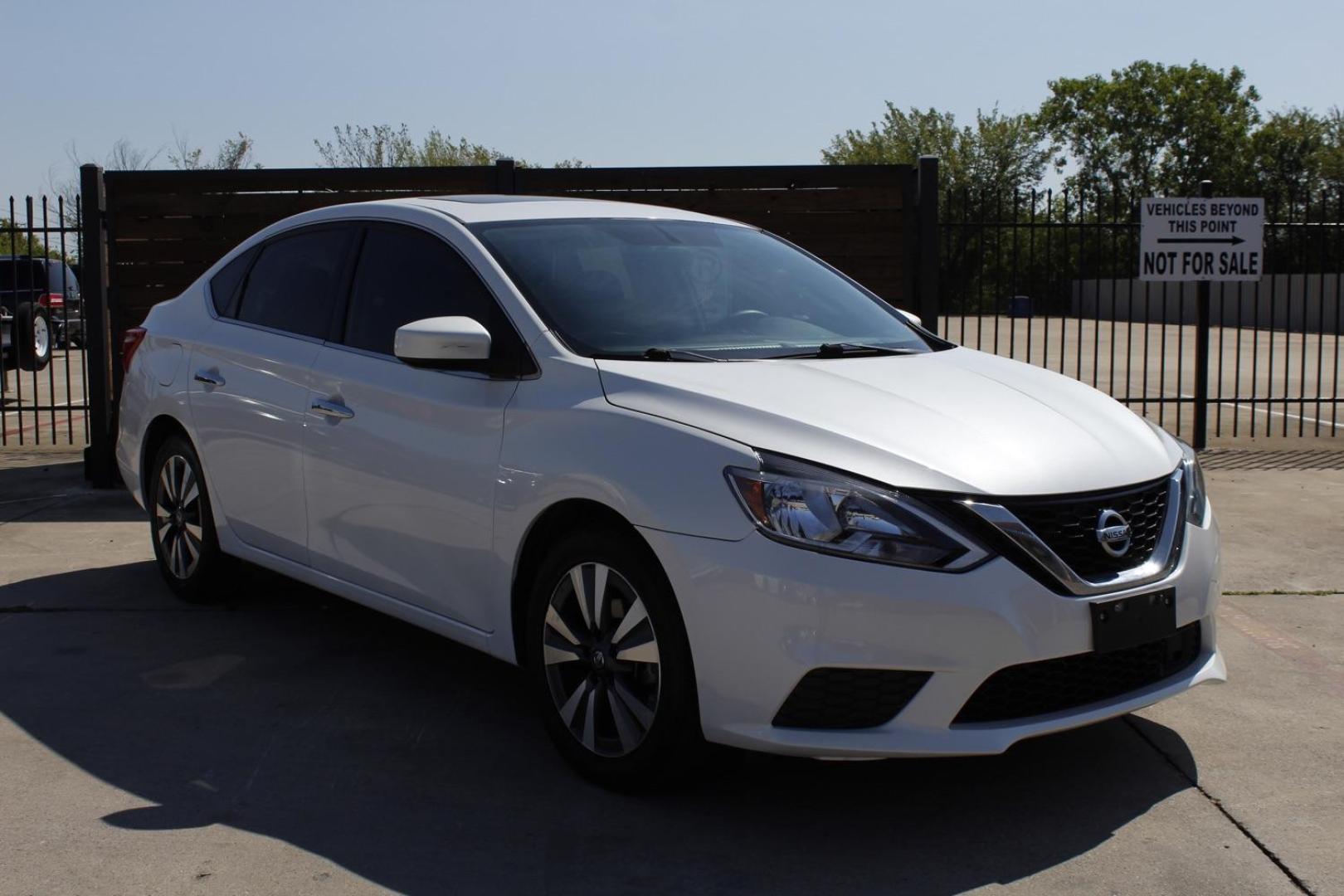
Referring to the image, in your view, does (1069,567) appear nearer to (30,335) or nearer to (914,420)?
(914,420)

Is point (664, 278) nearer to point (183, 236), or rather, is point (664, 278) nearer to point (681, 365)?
point (681, 365)

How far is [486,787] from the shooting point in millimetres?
4074

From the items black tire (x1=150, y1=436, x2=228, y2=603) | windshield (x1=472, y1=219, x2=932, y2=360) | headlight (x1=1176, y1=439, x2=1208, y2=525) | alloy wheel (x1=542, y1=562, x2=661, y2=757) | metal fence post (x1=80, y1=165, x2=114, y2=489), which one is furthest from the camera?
metal fence post (x1=80, y1=165, x2=114, y2=489)

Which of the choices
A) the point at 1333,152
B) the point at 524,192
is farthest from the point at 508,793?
the point at 1333,152

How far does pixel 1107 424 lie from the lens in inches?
163

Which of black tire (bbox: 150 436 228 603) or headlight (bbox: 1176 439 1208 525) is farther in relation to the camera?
black tire (bbox: 150 436 228 603)

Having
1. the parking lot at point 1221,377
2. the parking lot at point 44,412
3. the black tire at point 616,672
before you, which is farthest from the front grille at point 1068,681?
the parking lot at point 44,412

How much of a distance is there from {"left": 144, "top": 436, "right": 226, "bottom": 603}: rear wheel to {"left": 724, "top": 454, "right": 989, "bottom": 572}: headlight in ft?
10.4

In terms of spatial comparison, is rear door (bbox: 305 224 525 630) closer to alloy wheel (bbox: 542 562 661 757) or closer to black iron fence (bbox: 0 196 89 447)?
alloy wheel (bbox: 542 562 661 757)

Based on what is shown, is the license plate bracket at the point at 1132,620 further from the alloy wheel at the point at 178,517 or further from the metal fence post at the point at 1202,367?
the metal fence post at the point at 1202,367

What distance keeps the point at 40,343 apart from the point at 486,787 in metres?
17.9

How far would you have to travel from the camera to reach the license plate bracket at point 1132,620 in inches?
142

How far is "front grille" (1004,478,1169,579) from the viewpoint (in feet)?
11.7

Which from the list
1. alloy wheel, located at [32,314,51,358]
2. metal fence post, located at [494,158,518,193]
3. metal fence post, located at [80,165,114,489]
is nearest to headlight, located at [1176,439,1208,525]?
metal fence post, located at [494,158,518,193]
